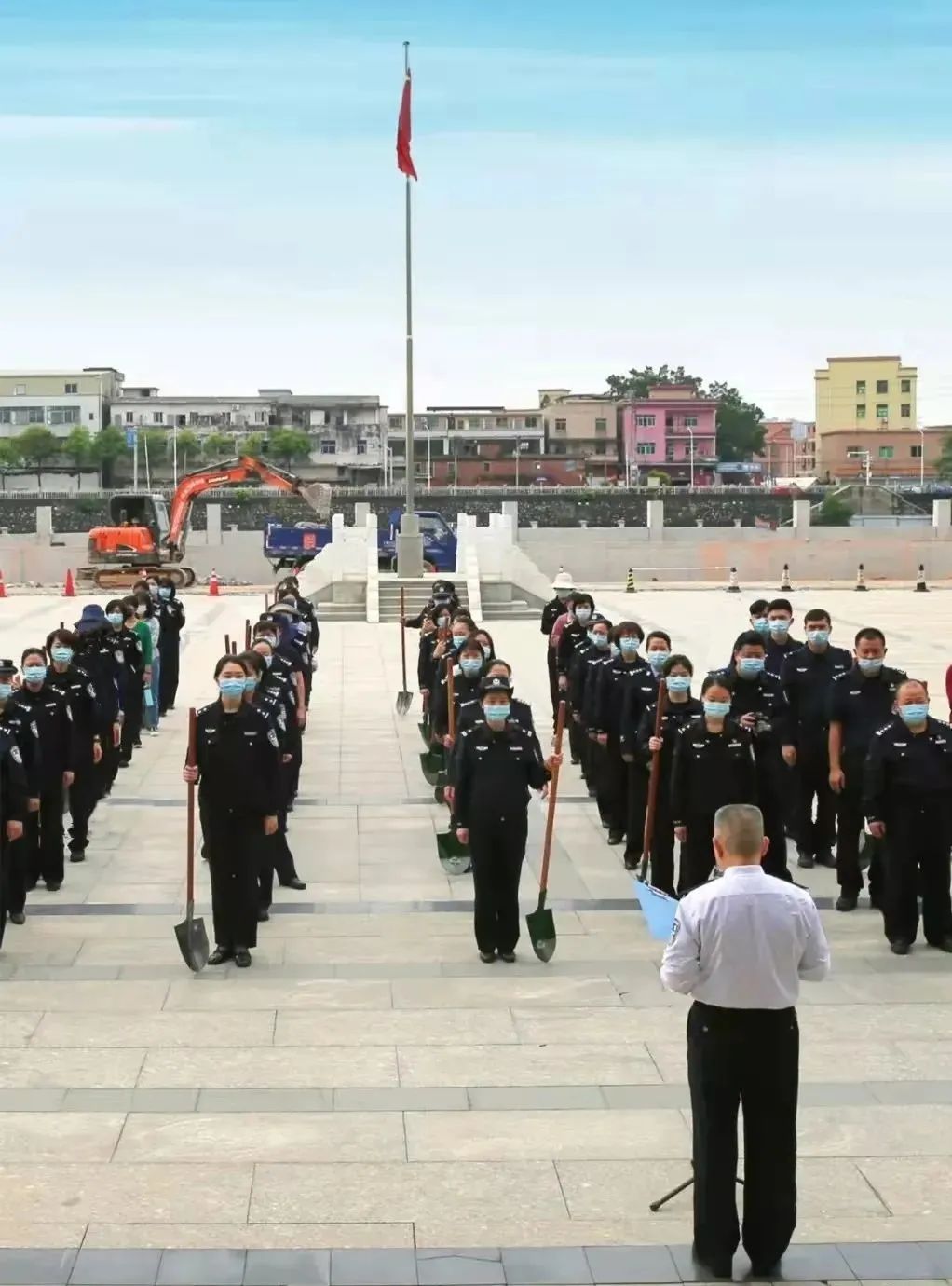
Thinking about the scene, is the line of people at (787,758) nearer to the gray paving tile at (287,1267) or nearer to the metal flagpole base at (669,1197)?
the metal flagpole base at (669,1197)

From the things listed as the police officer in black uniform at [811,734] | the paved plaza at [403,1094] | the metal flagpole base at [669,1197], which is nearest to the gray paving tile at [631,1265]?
the paved plaza at [403,1094]

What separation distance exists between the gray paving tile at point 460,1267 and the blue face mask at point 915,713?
4784 mm

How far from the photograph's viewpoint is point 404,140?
35.6m

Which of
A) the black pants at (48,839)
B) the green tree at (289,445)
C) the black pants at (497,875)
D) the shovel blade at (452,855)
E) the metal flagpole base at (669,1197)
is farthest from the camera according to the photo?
the green tree at (289,445)

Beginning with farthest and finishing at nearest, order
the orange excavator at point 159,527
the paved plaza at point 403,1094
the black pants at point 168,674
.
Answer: the orange excavator at point 159,527, the black pants at point 168,674, the paved plaza at point 403,1094

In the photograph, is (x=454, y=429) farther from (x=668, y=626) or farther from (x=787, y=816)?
(x=787, y=816)

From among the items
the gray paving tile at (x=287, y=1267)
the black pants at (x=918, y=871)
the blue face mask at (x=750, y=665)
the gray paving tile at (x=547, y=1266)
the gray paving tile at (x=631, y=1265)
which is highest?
the blue face mask at (x=750, y=665)

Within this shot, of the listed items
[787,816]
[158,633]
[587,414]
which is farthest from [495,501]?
[787,816]

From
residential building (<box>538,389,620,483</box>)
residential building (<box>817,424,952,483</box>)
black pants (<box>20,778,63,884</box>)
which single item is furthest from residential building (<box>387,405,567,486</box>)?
black pants (<box>20,778,63,884</box>)

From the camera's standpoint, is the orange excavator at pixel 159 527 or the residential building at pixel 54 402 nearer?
the orange excavator at pixel 159 527

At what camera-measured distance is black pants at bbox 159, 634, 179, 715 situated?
68.2ft

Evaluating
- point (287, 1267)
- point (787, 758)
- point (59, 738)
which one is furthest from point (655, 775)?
point (287, 1267)

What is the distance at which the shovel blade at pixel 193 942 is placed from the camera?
9523 millimetres

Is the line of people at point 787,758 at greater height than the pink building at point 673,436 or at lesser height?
lesser
